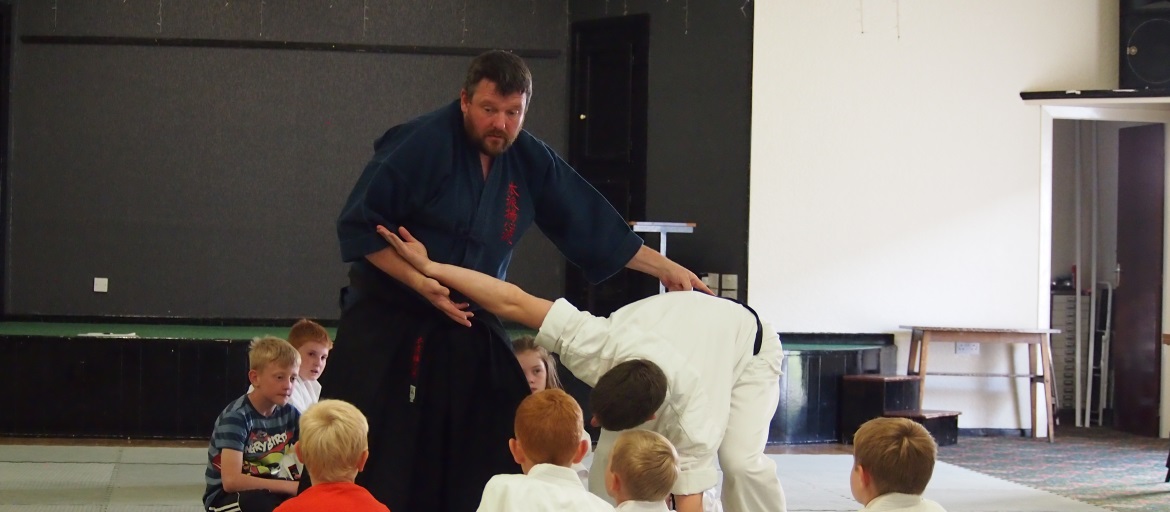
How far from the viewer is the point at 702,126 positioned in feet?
23.8

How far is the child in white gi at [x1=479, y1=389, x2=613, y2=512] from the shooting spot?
6.84 feet

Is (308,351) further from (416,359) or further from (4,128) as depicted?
Answer: (4,128)

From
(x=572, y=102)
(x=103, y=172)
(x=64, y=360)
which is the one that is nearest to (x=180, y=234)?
(x=103, y=172)

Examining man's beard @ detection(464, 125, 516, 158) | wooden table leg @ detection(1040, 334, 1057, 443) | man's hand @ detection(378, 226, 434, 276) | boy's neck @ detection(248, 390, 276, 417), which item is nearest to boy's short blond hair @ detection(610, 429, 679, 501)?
man's hand @ detection(378, 226, 434, 276)

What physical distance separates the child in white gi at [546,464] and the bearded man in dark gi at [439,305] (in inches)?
11.4

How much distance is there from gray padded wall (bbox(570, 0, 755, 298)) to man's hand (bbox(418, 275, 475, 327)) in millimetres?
4902

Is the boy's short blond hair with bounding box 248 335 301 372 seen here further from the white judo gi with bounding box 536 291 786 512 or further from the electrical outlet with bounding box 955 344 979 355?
the electrical outlet with bounding box 955 344 979 355

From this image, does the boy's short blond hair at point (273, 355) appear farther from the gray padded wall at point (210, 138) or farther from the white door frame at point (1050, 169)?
the white door frame at point (1050, 169)

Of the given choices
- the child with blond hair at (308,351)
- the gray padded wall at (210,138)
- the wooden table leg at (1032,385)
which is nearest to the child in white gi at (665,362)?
the child with blond hair at (308,351)

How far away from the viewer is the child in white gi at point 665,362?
228 cm

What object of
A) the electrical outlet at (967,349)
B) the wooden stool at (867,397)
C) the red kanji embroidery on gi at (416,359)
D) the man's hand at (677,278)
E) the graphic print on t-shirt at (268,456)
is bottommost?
the wooden stool at (867,397)

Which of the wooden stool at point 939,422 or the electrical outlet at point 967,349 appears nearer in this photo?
the wooden stool at point 939,422

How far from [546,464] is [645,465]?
181mm

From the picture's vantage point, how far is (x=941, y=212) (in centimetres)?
722
